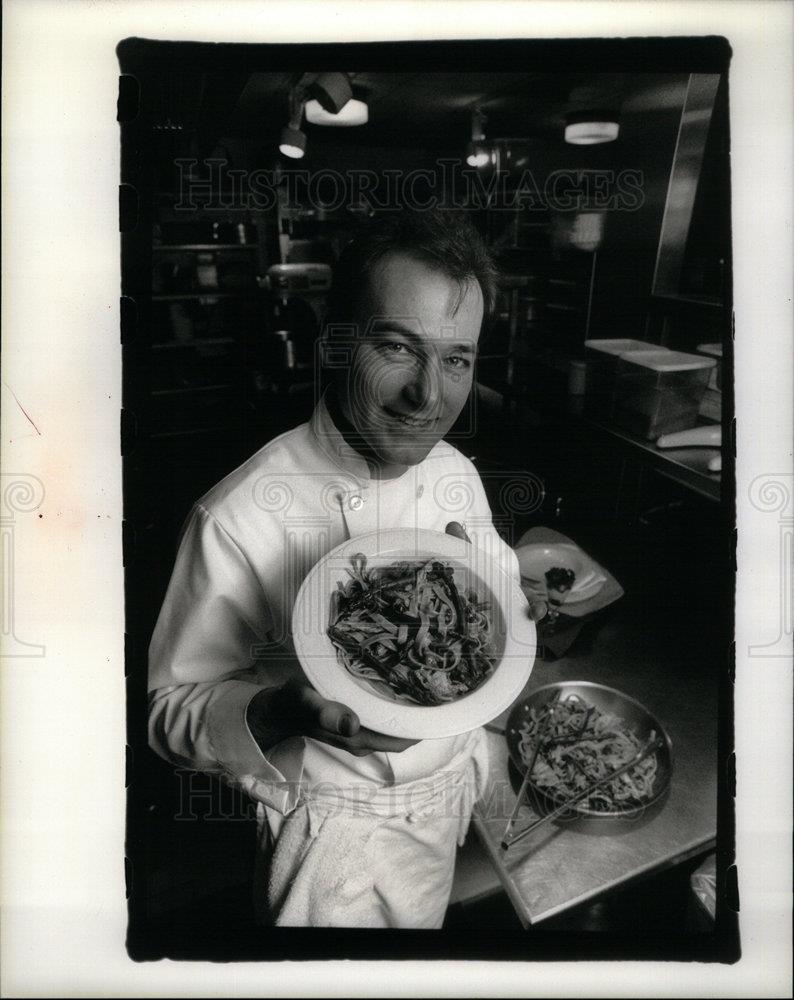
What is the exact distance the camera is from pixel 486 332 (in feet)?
4.48

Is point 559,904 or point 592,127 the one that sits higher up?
point 592,127

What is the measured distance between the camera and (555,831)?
1.40 metres

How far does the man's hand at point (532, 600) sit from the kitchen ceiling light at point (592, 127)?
652 millimetres

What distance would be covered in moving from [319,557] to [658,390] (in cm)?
63

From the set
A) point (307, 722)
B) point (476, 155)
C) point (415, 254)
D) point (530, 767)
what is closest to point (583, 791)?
point (530, 767)

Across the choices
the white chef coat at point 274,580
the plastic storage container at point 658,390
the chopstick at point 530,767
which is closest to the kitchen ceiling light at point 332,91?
the white chef coat at point 274,580

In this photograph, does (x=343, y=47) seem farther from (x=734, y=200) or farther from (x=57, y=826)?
(x=57, y=826)

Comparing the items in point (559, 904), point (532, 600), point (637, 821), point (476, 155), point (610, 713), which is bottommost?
point (559, 904)

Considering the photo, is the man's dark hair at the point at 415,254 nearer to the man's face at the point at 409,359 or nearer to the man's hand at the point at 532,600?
the man's face at the point at 409,359

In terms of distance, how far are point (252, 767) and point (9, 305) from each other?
87cm

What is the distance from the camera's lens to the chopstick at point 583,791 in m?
1.40

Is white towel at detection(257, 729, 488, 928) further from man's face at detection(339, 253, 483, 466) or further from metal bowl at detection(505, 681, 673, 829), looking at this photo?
man's face at detection(339, 253, 483, 466)

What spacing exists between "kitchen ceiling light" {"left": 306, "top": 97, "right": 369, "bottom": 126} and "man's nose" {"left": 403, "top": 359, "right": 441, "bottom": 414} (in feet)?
1.34

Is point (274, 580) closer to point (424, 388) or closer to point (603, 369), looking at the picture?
point (424, 388)
